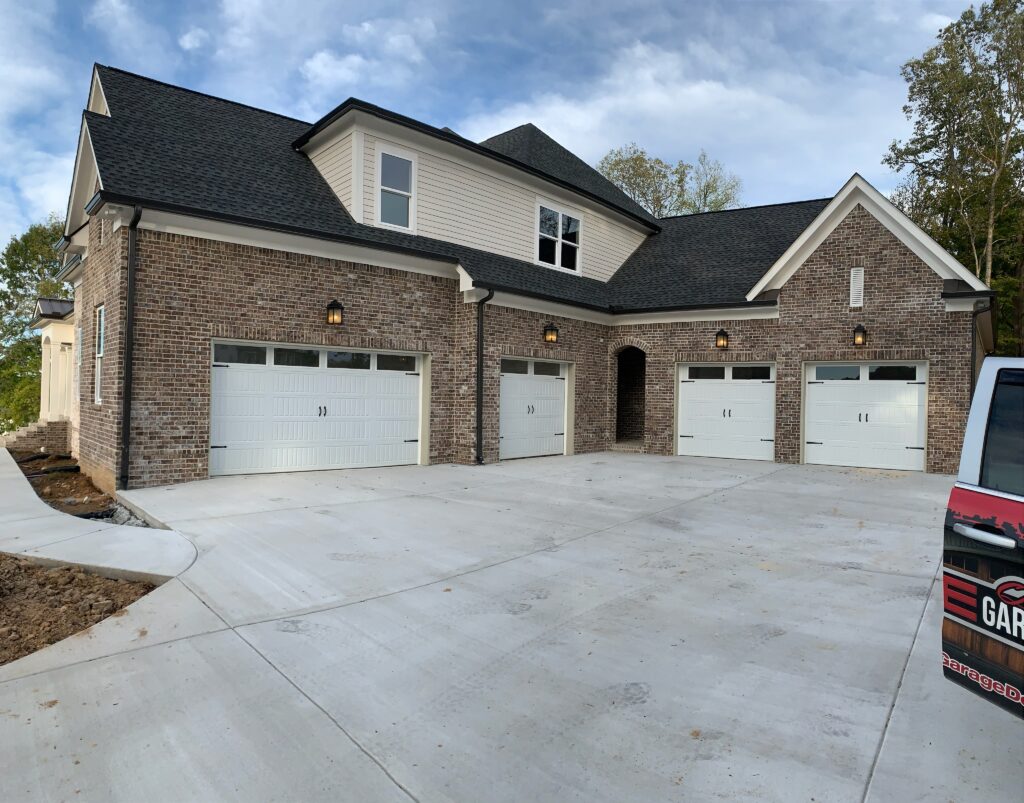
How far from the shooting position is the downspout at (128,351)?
8500 mm

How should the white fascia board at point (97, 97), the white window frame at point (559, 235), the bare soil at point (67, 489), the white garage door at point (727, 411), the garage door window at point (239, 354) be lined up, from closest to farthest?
the bare soil at point (67, 489) → the garage door window at point (239, 354) → the white fascia board at point (97, 97) → the white garage door at point (727, 411) → the white window frame at point (559, 235)

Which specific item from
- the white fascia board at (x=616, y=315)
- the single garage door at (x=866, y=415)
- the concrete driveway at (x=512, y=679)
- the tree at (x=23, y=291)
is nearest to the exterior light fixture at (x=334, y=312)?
the white fascia board at (x=616, y=315)

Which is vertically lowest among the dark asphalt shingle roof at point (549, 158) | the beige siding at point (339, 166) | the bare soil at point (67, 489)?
the bare soil at point (67, 489)

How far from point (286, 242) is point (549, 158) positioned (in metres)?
9.83

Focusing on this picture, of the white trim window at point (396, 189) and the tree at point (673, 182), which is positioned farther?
the tree at point (673, 182)

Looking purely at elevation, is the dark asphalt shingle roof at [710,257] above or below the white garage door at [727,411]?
above

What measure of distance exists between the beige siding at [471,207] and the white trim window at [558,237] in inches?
9.0

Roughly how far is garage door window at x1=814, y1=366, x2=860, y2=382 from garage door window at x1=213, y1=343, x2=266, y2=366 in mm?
11345

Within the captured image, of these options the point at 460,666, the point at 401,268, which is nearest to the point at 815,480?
the point at 401,268

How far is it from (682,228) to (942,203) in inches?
567

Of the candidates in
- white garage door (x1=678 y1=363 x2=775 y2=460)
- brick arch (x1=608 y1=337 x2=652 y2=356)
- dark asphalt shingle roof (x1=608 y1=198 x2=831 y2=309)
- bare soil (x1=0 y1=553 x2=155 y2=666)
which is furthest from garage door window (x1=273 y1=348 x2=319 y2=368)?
white garage door (x1=678 y1=363 x2=775 y2=460)

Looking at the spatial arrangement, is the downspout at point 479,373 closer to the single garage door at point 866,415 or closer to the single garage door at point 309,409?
the single garage door at point 309,409

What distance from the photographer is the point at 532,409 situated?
13.8 metres

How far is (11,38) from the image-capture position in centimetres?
1445
